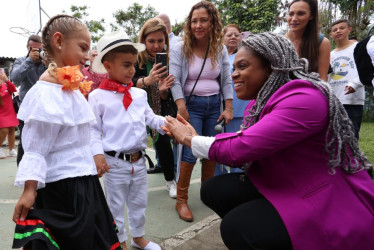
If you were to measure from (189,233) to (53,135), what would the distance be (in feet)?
5.08

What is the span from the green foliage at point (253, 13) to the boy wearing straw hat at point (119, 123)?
653 inches

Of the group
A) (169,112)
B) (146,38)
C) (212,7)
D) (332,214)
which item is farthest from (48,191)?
(212,7)

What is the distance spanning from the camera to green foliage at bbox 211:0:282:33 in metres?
17.4

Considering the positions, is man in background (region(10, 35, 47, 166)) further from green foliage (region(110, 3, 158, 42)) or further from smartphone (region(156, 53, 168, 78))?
green foliage (region(110, 3, 158, 42))

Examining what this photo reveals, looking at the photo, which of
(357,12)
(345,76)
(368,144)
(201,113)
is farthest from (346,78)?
(357,12)

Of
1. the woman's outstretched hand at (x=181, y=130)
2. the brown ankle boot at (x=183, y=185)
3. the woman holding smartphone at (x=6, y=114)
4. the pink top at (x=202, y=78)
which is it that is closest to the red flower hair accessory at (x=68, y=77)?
the woman's outstretched hand at (x=181, y=130)

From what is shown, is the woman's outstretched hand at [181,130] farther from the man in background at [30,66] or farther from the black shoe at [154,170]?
the man in background at [30,66]

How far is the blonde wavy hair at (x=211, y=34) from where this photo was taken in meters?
2.80

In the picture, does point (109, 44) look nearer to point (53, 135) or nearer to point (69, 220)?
point (53, 135)

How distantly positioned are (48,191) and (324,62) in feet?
7.98

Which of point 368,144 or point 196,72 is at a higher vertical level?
point 196,72

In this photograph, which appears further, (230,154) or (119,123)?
(119,123)

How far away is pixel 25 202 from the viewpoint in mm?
1302

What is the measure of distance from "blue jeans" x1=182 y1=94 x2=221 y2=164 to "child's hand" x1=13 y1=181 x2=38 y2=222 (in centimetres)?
163
